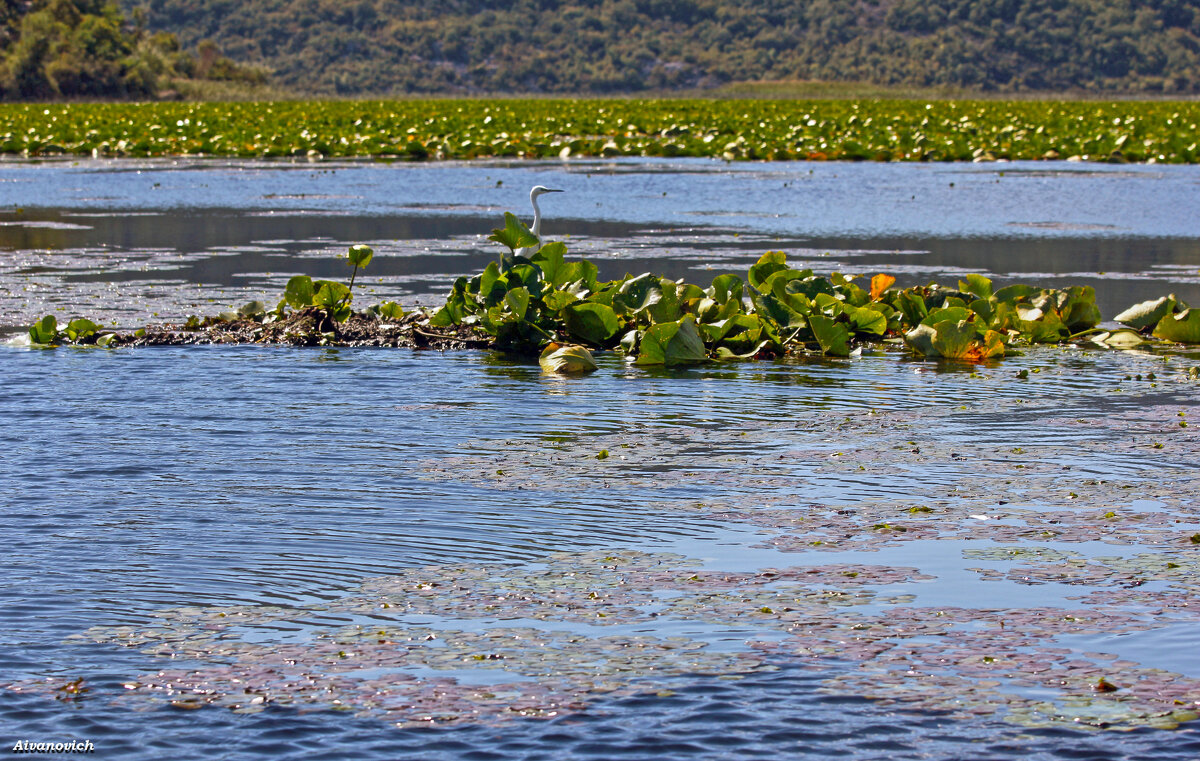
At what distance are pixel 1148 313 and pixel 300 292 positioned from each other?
21.6 ft

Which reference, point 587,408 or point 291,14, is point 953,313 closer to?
point 587,408

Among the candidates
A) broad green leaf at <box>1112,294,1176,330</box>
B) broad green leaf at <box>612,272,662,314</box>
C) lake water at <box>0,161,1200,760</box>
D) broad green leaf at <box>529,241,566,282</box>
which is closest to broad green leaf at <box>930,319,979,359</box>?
lake water at <box>0,161,1200,760</box>

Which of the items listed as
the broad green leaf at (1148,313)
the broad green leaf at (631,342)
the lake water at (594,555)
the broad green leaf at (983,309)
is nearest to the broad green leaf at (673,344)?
the lake water at (594,555)

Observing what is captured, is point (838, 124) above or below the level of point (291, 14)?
below

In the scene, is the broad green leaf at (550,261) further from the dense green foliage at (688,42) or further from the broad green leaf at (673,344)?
the dense green foliage at (688,42)

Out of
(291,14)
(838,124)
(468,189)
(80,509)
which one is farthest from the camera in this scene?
(291,14)

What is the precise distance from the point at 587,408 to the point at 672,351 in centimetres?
166

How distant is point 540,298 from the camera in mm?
10992

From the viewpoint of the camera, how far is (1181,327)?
35.9 ft

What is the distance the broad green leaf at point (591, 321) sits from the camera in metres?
10.7

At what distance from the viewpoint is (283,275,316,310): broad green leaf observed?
1124cm

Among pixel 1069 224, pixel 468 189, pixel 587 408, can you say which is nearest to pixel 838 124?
pixel 468 189

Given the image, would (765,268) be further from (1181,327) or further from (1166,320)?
(1181,327)

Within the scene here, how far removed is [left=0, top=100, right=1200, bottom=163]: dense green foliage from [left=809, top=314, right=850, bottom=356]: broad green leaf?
25264 mm
